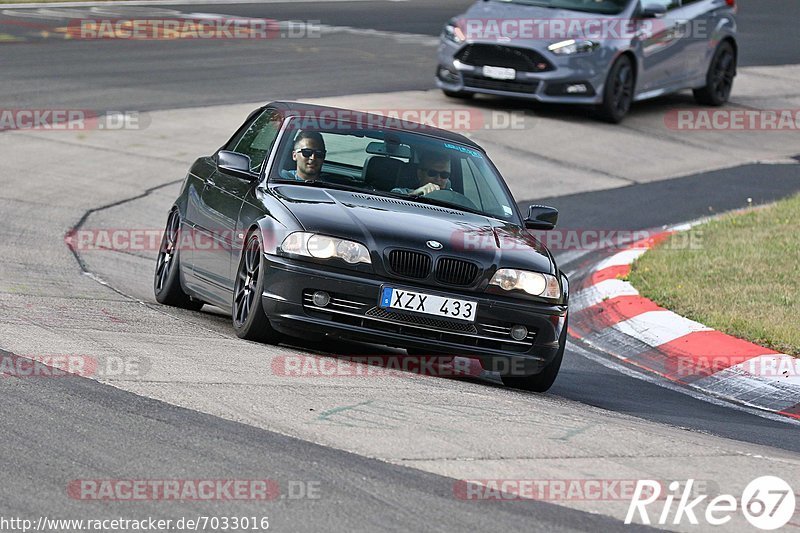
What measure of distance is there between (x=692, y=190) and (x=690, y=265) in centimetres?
501

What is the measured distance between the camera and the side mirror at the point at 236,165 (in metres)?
8.79

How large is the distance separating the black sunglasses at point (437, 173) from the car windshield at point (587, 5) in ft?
35.5

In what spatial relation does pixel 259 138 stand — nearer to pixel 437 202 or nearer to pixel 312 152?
pixel 312 152

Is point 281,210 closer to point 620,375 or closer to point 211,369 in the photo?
point 211,369

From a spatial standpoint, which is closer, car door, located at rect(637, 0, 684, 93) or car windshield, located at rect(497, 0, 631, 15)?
car windshield, located at rect(497, 0, 631, 15)

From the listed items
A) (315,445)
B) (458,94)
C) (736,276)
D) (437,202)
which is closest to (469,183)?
(437,202)

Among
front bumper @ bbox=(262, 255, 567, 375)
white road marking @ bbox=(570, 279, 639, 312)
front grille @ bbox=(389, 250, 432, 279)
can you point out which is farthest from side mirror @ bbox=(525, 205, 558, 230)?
white road marking @ bbox=(570, 279, 639, 312)

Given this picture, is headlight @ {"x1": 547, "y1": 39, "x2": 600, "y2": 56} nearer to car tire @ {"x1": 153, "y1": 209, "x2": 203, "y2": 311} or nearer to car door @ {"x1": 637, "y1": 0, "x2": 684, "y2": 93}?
car door @ {"x1": 637, "y1": 0, "x2": 684, "y2": 93}

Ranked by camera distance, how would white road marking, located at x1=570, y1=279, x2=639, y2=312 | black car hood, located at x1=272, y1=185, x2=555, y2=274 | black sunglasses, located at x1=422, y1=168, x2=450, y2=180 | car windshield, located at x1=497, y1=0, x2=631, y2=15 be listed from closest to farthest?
black car hood, located at x1=272, y1=185, x2=555, y2=274
black sunglasses, located at x1=422, y1=168, x2=450, y2=180
white road marking, located at x1=570, y1=279, x2=639, y2=312
car windshield, located at x1=497, y1=0, x2=631, y2=15

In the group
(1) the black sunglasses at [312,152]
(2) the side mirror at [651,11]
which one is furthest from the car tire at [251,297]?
(2) the side mirror at [651,11]

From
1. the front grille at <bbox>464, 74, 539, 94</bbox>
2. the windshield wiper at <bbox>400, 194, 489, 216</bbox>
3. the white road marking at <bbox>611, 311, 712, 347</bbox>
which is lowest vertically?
the white road marking at <bbox>611, 311, 712, 347</bbox>

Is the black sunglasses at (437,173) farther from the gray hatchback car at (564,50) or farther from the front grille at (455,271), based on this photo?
the gray hatchback car at (564,50)

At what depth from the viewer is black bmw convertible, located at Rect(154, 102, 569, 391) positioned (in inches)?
301

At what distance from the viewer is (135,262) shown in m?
11.8
